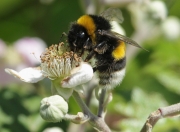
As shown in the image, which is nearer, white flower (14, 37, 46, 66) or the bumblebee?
the bumblebee

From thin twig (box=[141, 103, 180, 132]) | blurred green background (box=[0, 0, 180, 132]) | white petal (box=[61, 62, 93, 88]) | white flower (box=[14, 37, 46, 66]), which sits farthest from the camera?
white flower (box=[14, 37, 46, 66])

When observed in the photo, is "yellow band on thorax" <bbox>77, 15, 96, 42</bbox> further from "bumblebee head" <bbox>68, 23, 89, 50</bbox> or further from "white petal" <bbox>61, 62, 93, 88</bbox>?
"white petal" <bbox>61, 62, 93, 88</bbox>

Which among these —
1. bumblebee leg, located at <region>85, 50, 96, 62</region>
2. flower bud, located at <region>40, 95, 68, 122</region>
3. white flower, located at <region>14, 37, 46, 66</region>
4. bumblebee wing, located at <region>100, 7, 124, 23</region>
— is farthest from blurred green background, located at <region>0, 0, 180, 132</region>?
flower bud, located at <region>40, 95, 68, 122</region>

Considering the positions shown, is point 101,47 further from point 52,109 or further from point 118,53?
point 52,109

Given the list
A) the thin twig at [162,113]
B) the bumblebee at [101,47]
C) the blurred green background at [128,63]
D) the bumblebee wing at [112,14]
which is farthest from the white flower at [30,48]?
the thin twig at [162,113]

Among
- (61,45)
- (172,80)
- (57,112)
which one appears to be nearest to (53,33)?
(172,80)

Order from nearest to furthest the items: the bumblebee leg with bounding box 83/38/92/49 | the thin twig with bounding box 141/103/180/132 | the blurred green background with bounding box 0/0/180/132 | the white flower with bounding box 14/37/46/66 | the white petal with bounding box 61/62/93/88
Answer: the thin twig with bounding box 141/103/180/132 → the white petal with bounding box 61/62/93/88 → the bumblebee leg with bounding box 83/38/92/49 → the blurred green background with bounding box 0/0/180/132 → the white flower with bounding box 14/37/46/66

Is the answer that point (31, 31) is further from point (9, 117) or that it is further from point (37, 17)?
point (9, 117)
